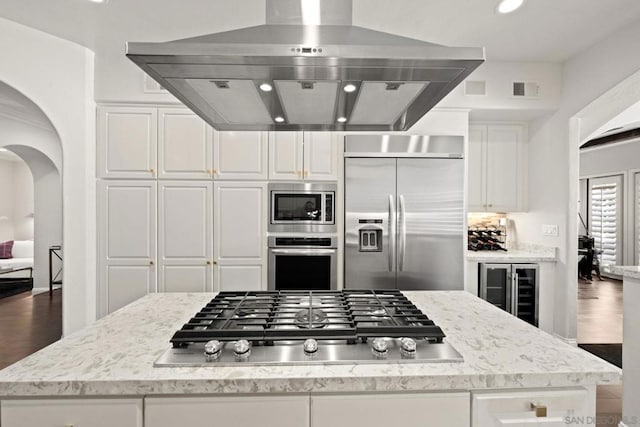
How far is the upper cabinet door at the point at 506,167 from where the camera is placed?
391 cm

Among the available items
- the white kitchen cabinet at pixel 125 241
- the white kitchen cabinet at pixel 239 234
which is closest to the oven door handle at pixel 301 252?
the white kitchen cabinet at pixel 239 234

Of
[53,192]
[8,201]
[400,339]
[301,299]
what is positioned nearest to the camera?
[400,339]

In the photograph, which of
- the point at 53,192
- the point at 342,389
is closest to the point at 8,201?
the point at 53,192

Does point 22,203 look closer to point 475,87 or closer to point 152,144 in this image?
point 152,144

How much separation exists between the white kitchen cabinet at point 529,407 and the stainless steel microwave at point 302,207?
2.36 metres

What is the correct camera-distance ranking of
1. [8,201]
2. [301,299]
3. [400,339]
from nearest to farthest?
[400,339]
[301,299]
[8,201]

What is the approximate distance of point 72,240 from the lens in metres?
3.15

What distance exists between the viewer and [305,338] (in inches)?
44.4

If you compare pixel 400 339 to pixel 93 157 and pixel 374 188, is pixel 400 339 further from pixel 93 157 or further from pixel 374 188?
pixel 93 157

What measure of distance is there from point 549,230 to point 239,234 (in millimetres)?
3020

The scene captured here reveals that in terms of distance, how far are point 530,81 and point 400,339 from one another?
3.41 metres

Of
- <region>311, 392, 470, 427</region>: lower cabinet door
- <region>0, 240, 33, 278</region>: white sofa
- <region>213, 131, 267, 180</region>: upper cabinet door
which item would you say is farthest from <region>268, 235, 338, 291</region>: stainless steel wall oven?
<region>0, 240, 33, 278</region>: white sofa

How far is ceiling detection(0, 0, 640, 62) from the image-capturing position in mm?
2465

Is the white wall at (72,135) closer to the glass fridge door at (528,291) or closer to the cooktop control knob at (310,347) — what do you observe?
the cooktop control knob at (310,347)
